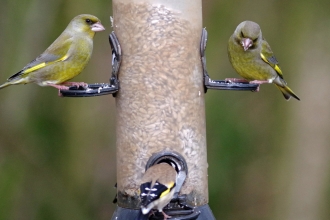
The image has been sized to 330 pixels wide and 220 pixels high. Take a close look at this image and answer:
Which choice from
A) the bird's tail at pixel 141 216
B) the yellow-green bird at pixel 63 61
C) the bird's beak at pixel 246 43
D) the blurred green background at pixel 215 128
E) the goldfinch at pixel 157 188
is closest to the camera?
the goldfinch at pixel 157 188

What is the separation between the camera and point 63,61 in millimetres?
7098

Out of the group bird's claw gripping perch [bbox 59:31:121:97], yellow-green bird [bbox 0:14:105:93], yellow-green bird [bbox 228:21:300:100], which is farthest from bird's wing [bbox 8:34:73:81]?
yellow-green bird [bbox 228:21:300:100]

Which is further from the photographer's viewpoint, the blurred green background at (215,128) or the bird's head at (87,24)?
the blurred green background at (215,128)

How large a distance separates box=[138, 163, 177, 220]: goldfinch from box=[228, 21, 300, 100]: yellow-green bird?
5.70 ft

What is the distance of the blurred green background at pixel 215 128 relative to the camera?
905 cm

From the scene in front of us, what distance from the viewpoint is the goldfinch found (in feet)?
18.9

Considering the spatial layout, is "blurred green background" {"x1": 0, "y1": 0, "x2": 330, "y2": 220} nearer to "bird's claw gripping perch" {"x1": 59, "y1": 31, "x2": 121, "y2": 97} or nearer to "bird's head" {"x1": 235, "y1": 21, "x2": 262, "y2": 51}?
"bird's head" {"x1": 235, "y1": 21, "x2": 262, "y2": 51}

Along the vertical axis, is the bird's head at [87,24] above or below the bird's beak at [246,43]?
above

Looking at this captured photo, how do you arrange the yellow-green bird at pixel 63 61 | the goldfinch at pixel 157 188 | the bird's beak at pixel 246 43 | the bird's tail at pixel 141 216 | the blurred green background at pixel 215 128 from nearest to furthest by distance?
the goldfinch at pixel 157 188 < the bird's tail at pixel 141 216 < the yellow-green bird at pixel 63 61 < the bird's beak at pixel 246 43 < the blurred green background at pixel 215 128

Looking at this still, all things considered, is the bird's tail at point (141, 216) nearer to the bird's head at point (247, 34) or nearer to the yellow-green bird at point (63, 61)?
the yellow-green bird at point (63, 61)

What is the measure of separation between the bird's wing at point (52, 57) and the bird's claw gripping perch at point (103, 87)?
2.83ft

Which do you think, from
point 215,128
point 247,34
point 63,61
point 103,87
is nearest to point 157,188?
point 103,87

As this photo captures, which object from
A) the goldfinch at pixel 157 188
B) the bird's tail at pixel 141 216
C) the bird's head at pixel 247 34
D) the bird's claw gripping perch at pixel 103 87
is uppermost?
the bird's head at pixel 247 34

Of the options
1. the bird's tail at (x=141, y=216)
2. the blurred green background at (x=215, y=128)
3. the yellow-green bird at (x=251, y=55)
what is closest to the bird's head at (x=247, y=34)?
the yellow-green bird at (x=251, y=55)
